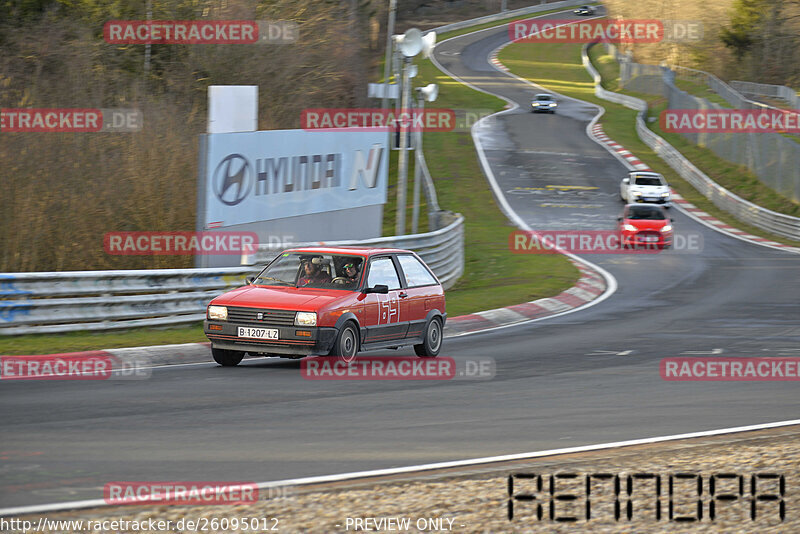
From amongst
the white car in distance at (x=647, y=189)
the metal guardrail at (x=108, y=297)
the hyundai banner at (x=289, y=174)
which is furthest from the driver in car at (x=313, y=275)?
the white car in distance at (x=647, y=189)

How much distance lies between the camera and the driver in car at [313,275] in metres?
13.3

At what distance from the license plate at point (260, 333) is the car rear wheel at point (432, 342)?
272 centimetres

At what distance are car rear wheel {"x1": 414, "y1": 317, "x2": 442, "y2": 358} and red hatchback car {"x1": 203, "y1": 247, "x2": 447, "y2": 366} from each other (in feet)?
0.04

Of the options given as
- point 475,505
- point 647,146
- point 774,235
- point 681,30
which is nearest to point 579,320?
point 475,505

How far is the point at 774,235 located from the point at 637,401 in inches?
1170

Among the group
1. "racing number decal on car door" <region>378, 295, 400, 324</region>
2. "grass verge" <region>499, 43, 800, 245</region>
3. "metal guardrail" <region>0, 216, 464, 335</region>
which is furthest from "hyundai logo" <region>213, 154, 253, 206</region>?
"grass verge" <region>499, 43, 800, 245</region>

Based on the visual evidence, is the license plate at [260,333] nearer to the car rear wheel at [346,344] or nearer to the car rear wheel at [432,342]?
the car rear wheel at [346,344]

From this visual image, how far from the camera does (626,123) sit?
64.3m

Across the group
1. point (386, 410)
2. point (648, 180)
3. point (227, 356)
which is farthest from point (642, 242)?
point (386, 410)

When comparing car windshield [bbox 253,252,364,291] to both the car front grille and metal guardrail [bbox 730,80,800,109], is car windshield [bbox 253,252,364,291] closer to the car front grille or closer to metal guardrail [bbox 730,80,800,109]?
the car front grille

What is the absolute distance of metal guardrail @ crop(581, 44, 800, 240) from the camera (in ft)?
125

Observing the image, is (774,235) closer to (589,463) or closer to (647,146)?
(647,146)

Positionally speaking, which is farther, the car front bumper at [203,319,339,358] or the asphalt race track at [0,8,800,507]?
the car front bumper at [203,319,339,358]

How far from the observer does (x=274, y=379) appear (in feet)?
38.3
